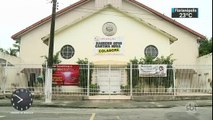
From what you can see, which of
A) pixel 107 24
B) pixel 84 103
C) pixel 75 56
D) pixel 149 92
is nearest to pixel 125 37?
pixel 107 24

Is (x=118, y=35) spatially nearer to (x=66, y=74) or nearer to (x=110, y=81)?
(x=110, y=81)

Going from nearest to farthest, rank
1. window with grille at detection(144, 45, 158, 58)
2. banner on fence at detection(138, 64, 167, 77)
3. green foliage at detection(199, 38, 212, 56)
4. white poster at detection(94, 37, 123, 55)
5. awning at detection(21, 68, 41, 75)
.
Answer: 1. banner on fence at detection(138, 64, 167, 77)
2. awning at detection(21, 68, 41, 75)
3. window with grille at detection(144, 45, 158, 58)
4. white poster at detection(94, 37, 123, 55)
5. green foliage at detection(199, 38, 212, 56)

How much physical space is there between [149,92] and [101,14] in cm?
810

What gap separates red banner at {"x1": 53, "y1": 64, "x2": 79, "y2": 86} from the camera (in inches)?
1007

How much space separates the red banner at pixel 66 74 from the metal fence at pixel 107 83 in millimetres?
281

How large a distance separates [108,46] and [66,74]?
608 centimetres

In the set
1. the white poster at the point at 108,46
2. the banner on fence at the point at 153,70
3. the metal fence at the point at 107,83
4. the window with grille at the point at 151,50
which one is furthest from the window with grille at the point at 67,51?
the banner on fence at the point at 153,70

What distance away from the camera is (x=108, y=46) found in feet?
103

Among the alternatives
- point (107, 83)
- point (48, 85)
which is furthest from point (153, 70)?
point (48, 85)

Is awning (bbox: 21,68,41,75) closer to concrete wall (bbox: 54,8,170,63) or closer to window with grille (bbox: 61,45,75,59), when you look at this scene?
concrete wall (bbox: 54,8,170,63)

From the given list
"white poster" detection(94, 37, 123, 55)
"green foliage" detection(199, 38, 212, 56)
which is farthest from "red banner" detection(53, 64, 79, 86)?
"green foliage" detection(199, 38, 212, 56)

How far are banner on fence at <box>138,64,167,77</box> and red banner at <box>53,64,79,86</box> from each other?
141 inches

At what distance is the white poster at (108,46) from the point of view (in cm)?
3122

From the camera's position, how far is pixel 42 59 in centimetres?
3694
